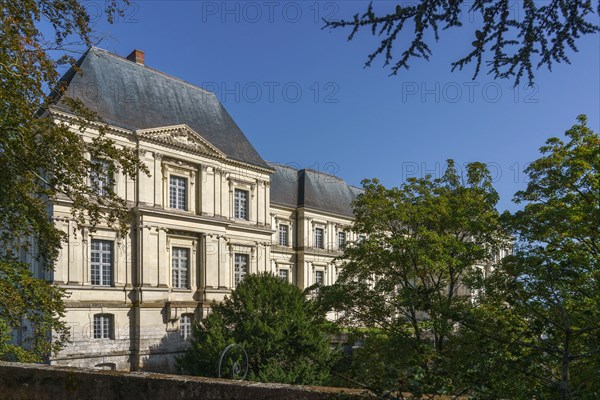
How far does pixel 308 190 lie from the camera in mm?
48438

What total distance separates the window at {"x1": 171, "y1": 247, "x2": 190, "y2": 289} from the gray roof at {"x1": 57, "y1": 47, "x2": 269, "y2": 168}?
23.2 feet

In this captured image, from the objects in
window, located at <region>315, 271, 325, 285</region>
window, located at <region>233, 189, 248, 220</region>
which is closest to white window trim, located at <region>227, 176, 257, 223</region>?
window, located at <region>233, 189, 248, 220</region>

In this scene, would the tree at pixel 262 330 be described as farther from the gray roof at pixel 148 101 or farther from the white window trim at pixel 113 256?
the gray roof at pixel 148 101

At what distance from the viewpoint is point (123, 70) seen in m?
32.1

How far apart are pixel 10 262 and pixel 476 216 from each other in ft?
49.1

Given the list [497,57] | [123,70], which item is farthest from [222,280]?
[497,57]

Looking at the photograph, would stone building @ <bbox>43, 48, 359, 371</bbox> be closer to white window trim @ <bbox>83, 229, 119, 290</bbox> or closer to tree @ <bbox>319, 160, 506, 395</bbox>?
white window trim @ <bbox>83, 229, 119, 290</bbox>

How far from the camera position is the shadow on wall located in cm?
2819

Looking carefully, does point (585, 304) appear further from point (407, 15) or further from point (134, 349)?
point (134, 349)

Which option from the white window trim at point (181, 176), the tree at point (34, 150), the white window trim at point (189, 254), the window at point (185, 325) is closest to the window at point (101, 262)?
the white window trim at point (189, 254)

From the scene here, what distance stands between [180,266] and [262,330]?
1050 centimetres

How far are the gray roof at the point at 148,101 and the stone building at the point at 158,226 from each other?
75 mm

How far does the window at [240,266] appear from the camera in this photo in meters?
35.1

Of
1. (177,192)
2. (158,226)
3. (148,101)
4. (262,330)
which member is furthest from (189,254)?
(262,330)
